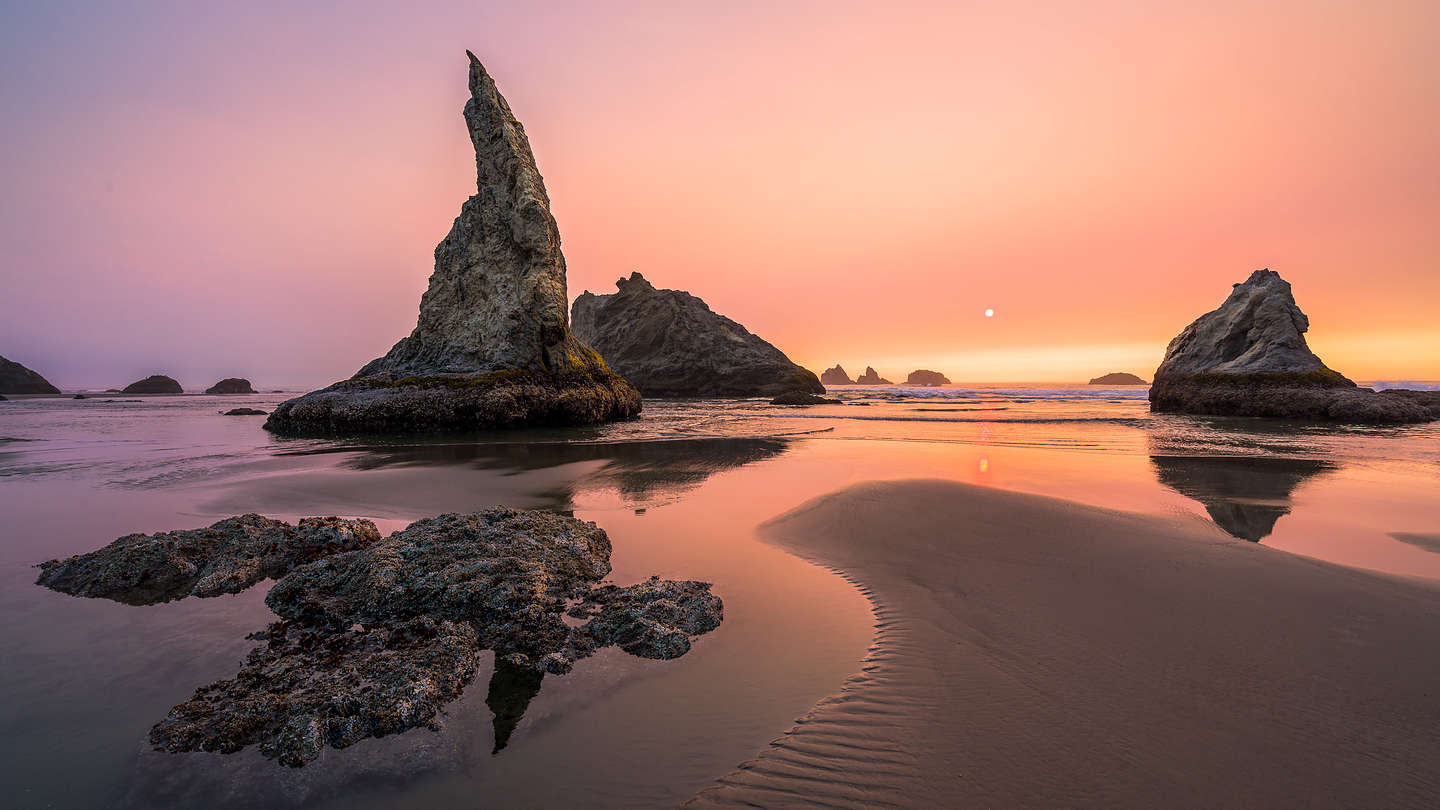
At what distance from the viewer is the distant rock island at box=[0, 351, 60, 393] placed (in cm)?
7406

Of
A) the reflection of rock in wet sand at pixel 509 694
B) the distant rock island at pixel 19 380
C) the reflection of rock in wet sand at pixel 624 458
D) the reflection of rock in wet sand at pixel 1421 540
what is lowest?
the reflection of rock in wet sand at pixel 509 694

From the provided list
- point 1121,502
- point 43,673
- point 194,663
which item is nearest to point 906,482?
point 1121,502

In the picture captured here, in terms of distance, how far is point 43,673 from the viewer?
3.43 m

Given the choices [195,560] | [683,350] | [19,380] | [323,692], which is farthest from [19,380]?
[323,692]

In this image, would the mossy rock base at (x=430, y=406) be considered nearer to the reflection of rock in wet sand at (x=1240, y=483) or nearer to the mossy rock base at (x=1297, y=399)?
the reflection of rock in wet sand at (x=1240, y=483)

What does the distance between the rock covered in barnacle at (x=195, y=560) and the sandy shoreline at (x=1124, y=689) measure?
17.0 feet

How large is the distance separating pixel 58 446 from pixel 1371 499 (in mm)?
33445

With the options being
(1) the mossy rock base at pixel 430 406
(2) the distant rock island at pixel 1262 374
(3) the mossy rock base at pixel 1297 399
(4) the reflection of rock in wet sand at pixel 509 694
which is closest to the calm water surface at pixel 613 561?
(4) the reflection of rock in wet sand at pixel 509 694

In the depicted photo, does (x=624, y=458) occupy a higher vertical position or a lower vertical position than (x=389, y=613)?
higher

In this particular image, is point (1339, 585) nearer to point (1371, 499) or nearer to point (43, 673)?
point (1371, 499)

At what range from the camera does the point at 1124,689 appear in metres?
3.25

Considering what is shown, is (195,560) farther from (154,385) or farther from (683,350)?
(154,385)

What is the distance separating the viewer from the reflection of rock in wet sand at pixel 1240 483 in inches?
289

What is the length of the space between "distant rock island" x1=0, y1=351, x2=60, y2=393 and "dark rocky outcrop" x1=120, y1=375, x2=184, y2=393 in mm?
9034
